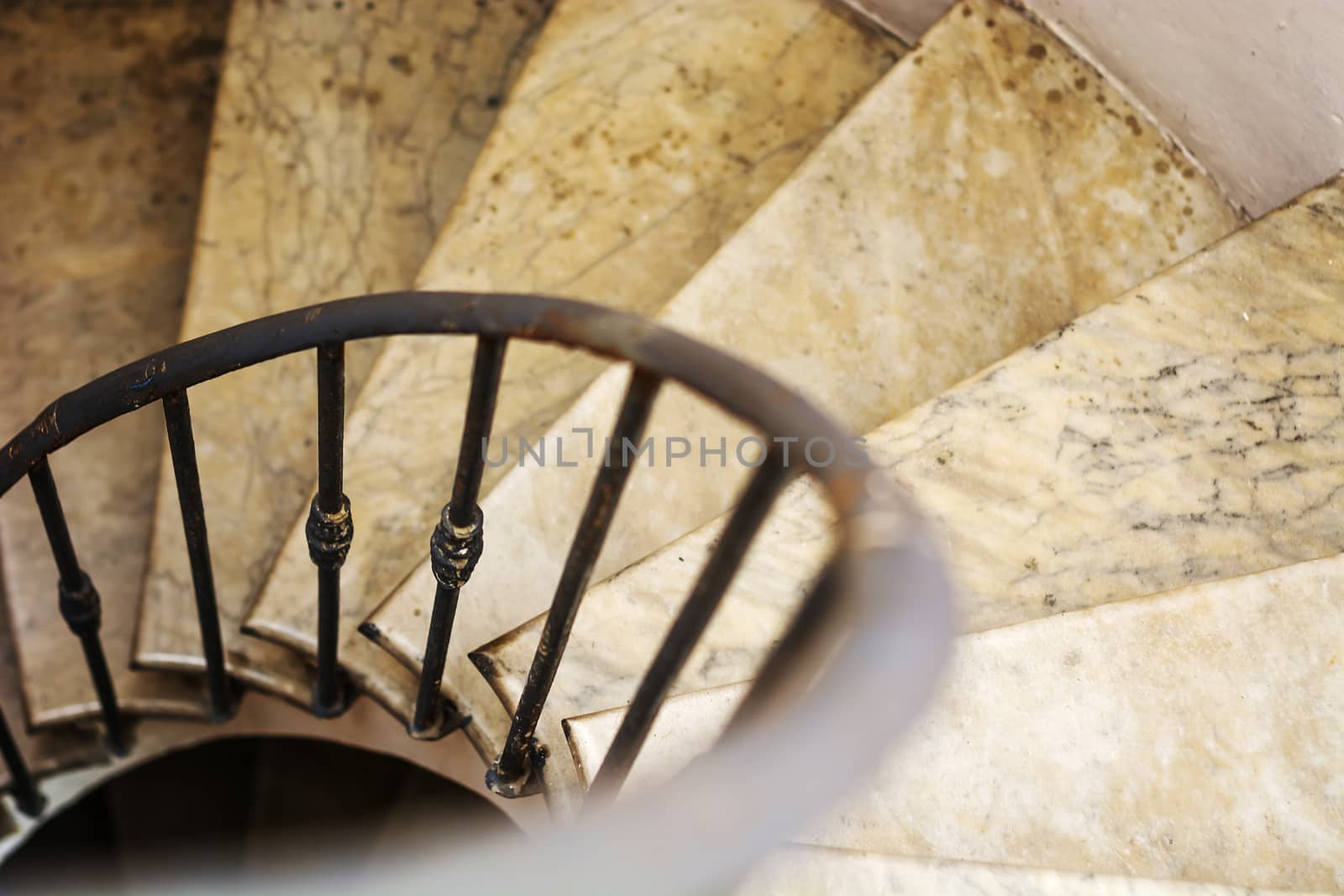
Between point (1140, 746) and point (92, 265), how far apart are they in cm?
222

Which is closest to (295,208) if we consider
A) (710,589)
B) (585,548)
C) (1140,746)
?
(585,548)

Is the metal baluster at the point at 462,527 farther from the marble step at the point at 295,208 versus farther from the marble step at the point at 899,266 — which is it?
the marble step at the point at 295,208

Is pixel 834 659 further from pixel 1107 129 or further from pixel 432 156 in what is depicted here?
pixel 432 156

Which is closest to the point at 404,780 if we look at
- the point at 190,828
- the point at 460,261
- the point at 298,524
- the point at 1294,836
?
the point at 190,828

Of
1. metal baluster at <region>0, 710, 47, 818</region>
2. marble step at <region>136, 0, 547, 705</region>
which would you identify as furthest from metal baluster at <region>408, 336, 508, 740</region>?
metal baluster at <region>0, 710, 47, 818</region>

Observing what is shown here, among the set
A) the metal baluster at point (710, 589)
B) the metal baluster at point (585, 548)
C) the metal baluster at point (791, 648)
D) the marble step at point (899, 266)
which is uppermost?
the marble step at point (899, 266)

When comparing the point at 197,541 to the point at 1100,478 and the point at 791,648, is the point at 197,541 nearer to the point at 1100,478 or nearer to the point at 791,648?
the point at 791,648

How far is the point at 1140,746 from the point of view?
128 cm

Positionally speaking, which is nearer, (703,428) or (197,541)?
(197,541)

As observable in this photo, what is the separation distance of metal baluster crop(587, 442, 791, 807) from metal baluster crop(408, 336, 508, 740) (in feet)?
0.95

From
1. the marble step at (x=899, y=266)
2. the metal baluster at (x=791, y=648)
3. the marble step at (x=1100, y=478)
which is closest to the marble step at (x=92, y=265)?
the marble step at (x=899, y=266)

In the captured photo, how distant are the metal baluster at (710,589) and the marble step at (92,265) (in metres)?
1.47

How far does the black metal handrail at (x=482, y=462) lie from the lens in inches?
32.9

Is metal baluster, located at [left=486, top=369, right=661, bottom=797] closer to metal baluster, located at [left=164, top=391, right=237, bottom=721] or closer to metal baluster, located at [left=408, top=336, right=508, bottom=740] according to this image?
metal baluster, located at [left=408, top=336, right=508, bottom=740]
